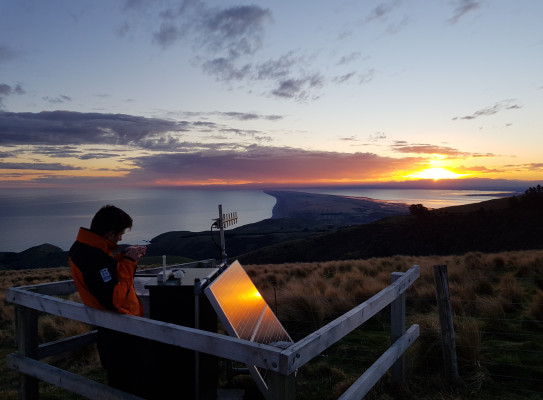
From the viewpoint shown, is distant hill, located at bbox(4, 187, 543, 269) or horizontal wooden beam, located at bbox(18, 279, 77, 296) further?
distant hill, located at bbox(4, 187, 543, 269)

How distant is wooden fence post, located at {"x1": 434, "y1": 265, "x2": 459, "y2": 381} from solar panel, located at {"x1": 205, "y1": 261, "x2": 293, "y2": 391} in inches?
75.7

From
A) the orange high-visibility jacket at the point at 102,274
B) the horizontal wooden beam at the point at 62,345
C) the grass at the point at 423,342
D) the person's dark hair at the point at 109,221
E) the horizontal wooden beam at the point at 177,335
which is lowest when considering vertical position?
the grass at the point at 423,342

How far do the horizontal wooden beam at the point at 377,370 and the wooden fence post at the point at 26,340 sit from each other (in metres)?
3.12

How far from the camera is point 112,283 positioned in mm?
2947

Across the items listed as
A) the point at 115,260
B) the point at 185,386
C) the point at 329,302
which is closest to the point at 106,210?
the point at 115,260

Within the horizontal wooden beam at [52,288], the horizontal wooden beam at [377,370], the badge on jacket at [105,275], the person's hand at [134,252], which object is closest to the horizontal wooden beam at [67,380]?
the horizontal wooden beam at [52,288]

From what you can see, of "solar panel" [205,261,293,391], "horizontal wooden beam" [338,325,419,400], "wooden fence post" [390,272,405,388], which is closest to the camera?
"horizontal wooden beam" [338,325,419,400]

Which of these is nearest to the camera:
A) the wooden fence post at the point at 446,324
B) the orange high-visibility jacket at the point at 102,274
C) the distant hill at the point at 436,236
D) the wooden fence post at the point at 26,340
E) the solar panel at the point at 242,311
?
the orange high-visibility jacket at the point at 102,274

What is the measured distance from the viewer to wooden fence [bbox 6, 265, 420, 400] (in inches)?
82.9

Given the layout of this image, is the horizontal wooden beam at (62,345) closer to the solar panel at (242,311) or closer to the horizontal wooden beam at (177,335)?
the horizontal wooden beam at (177,335)

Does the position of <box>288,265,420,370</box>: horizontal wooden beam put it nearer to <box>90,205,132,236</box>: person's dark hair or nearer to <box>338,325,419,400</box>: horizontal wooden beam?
<box>338,325,419,400</box>: horizontal wooden beam

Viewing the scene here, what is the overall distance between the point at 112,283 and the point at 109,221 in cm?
60

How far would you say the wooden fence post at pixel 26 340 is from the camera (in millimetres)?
3750

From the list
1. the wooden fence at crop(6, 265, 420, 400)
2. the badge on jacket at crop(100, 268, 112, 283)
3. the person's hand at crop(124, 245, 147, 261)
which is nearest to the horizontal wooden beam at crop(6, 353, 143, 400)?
the wooden fence at crop(6, 265, 420, 400)
